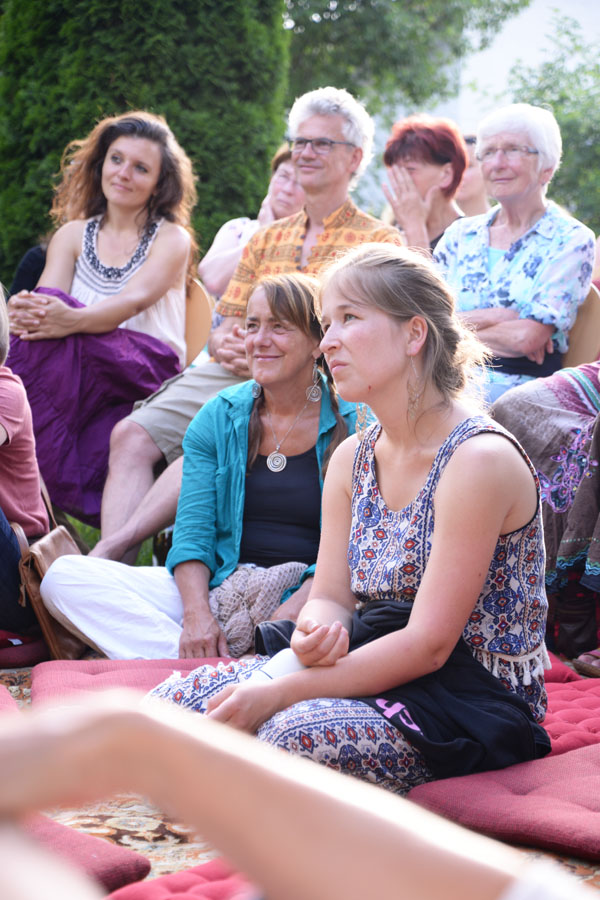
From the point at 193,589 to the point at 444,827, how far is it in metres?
2.82

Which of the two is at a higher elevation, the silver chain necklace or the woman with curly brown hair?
the woman with curly brown hair

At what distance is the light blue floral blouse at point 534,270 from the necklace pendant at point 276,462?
1.22 meters

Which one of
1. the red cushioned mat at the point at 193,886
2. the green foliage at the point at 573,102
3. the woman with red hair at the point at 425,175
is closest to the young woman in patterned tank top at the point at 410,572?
the red cushioned mat at the point at 193,886

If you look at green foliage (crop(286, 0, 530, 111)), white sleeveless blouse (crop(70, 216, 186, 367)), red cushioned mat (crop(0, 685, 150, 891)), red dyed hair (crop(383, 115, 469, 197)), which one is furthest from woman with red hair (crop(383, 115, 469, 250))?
green foliage (crop(286, 0, 530, 111))

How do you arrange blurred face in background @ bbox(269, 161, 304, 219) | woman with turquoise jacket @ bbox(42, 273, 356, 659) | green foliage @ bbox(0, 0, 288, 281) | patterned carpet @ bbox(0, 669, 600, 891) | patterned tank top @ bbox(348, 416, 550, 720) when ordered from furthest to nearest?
green foliage @ bbox(0, 0, 288, 281) < blurred face in background @ bbox(269, 161, 304, 219) < woman with turquoise jacket @ bbox(42, 273, 356, 659) < patterned tank top @ bbox(348, 416, 550, 720) < patterned carpet @ bbox(0, 669, 600, 891)

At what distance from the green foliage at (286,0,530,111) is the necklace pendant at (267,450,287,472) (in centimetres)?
1086

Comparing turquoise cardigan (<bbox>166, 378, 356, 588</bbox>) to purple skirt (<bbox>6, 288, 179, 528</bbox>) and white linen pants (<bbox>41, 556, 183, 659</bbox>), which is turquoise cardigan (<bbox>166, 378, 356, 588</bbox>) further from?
purple skirt (<bbox>6, 288, 179, 528</bbox>)

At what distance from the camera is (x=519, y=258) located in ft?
14.2

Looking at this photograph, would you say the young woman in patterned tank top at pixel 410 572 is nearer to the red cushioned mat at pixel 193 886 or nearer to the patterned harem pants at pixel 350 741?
the patterned harem pants at pixel 350 741

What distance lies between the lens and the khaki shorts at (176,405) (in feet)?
14.4

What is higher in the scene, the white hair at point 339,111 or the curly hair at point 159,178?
the white hair at point 339,111

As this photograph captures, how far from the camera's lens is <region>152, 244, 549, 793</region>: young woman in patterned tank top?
2193 millimetres

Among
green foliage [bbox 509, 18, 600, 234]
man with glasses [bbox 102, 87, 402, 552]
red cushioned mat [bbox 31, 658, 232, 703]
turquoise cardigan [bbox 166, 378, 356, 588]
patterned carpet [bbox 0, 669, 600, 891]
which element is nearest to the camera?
patterned carpet [bbox 0, 669, 600, 891]

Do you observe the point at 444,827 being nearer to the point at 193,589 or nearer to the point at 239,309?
the point at 193,589
